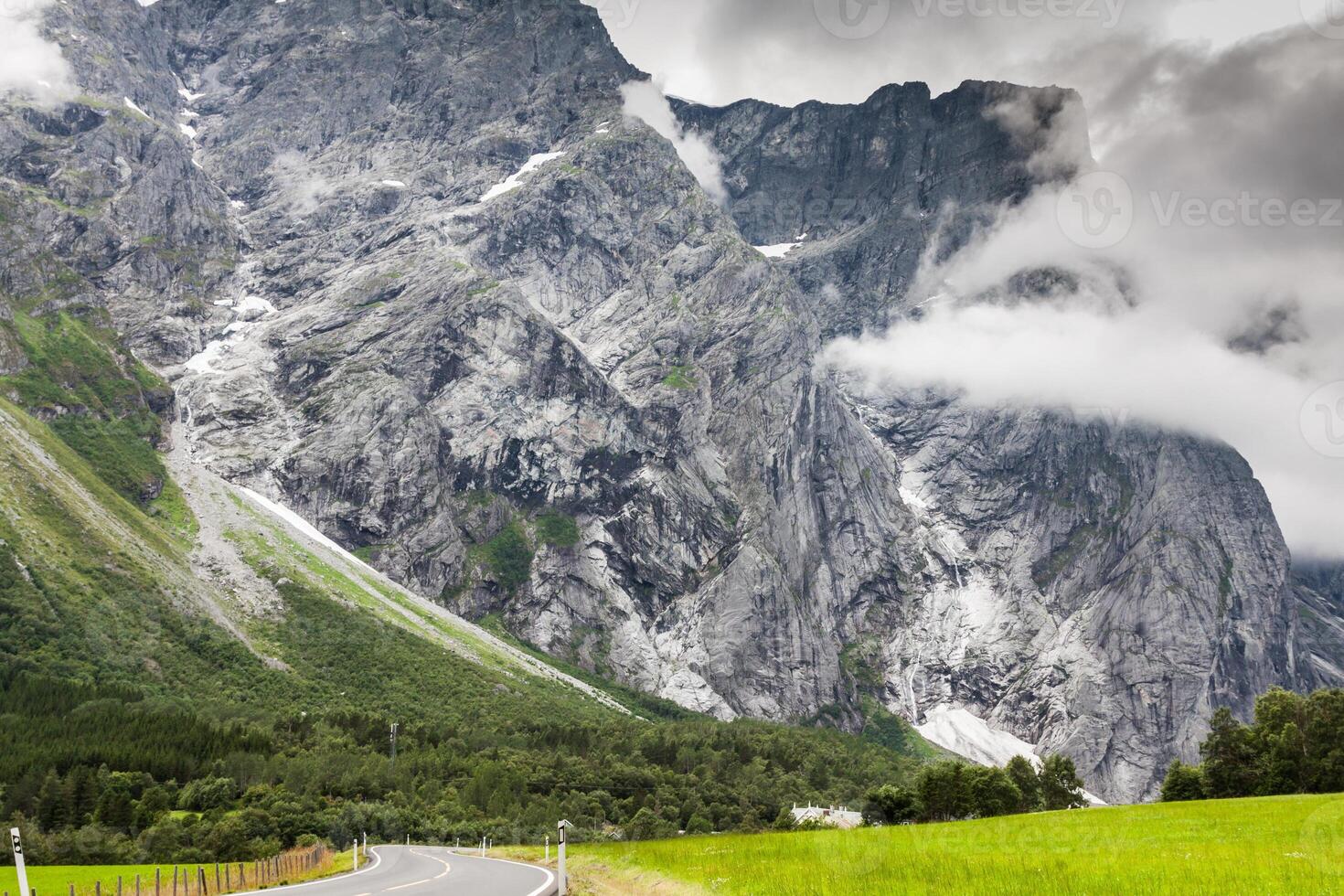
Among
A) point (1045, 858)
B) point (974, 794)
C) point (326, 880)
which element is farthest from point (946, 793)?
point (1045, 858)

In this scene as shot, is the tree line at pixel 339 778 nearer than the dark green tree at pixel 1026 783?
Yes

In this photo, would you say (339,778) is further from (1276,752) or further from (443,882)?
(1276,752)

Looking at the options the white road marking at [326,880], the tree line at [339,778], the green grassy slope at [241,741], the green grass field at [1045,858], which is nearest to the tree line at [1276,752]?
the green grass field at [1045,858]

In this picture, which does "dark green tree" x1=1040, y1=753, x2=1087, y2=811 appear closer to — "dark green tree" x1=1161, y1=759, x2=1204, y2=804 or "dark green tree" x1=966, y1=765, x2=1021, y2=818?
"dark green tree" x1=966, y1=765, x2=1021, y2=818

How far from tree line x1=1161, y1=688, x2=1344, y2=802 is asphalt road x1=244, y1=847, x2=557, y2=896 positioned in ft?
203

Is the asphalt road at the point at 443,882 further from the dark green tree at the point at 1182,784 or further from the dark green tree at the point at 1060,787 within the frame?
the dark green tree at the point at 1060,787

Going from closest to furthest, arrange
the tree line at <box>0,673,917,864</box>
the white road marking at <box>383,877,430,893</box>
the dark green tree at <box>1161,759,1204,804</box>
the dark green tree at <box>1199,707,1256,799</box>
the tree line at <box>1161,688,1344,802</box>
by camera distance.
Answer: the white road marking at <box>383,877,430,893</box>
the tree line at <box>1161,688,1344,802</box>
the dark green tree at <box>1199,707,1256,799</box>
the dark green tree at <box>1161,759,1204,804</box>
the tree line at <box>0,673,917,864</box>

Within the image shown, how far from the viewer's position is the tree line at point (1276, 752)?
7281 centimetres

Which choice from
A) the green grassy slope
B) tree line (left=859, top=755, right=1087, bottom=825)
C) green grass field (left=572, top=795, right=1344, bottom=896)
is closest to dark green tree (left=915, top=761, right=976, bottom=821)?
tree line (left=859, top=755, right=1087, bottom=825)

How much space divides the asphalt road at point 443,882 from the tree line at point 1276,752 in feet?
203

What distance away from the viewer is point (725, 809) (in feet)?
473

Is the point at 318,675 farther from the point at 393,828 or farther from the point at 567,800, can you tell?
the point at 393,828

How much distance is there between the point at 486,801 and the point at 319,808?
87.4 ft

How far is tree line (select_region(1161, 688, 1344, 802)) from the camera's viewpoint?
2867 inches
